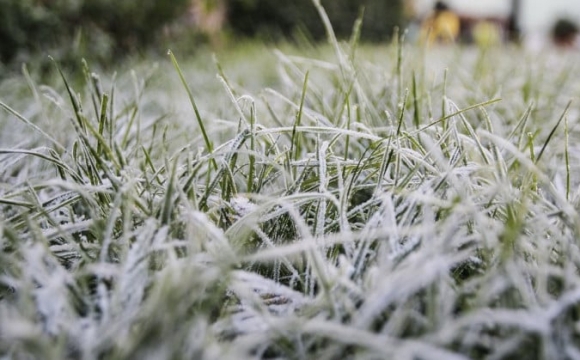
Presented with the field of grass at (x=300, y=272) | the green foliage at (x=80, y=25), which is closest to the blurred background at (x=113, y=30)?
the green foliage at (x=80, y=25)

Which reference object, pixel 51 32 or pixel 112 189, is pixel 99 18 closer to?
pixel 51 32

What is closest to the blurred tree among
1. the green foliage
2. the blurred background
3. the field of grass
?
the blurred background

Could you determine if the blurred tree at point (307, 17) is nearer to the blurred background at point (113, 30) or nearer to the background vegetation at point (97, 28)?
the blurred background at point (113, 30)

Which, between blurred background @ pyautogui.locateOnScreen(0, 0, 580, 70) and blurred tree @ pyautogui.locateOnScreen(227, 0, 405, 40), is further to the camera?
blurred tree @ pyautogui.locateOnScreen(227, 0, 405, 40)

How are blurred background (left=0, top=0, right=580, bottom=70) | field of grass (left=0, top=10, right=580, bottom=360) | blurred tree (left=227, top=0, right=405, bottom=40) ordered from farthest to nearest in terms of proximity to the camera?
blurred tree (left=227, top=0, right=405, bottom=40) < blurred background (left=0, top=0, right=580, bottom=70) < field of grass (left=0, top=10, right=580, bottom=360)

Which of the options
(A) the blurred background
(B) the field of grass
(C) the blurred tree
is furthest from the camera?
(C) the blurred tree

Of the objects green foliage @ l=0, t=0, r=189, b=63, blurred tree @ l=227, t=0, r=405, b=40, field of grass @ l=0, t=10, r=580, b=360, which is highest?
green foliage @ l=0, t=0, r=189, b=63

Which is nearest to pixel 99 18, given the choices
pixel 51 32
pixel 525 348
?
pixel 51 32

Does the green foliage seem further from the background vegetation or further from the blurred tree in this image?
the blurred tree

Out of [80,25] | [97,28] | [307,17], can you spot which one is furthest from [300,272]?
[307,17]
